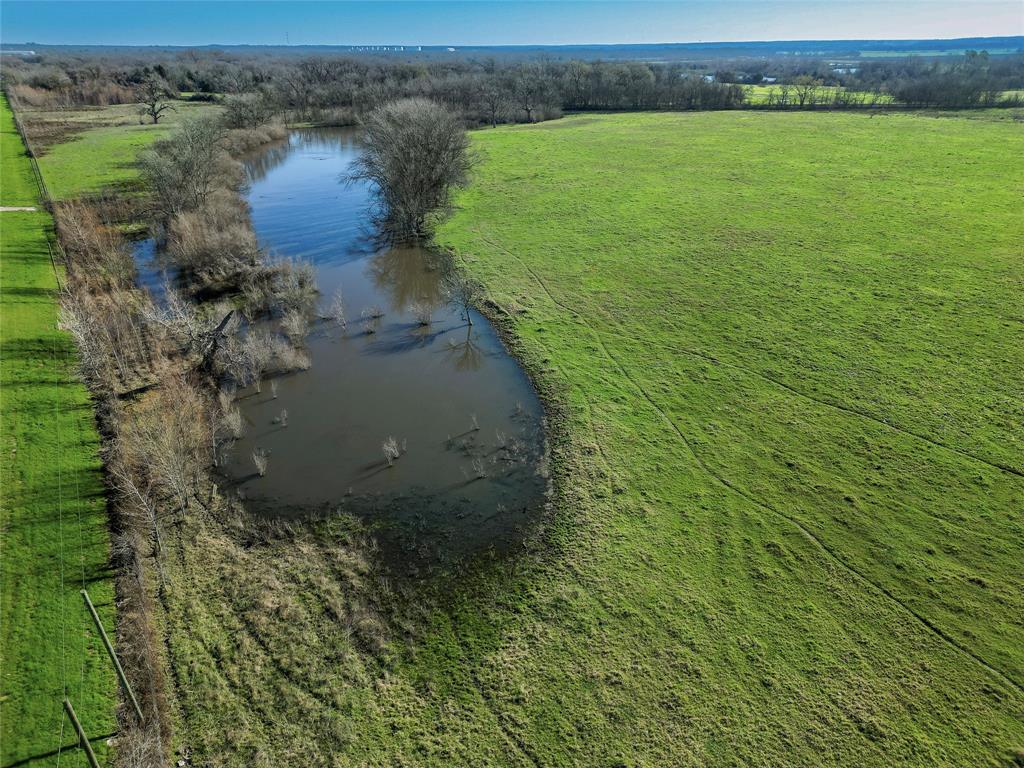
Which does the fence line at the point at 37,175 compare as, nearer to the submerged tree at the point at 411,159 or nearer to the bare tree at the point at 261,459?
the submerged tree at the point at 411,159

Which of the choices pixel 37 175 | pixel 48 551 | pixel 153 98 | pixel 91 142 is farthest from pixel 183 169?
pixel 153 98

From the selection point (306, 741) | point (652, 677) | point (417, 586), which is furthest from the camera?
point (417, 586)

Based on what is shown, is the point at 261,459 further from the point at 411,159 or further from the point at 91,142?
the point at 91,142

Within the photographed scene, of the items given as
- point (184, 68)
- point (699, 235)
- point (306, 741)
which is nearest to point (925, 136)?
point (699, 235)

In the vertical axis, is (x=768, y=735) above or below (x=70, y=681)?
below

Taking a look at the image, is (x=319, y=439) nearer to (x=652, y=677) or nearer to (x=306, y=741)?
(x=306, y=741)

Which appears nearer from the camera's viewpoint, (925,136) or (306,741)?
(306,741)
